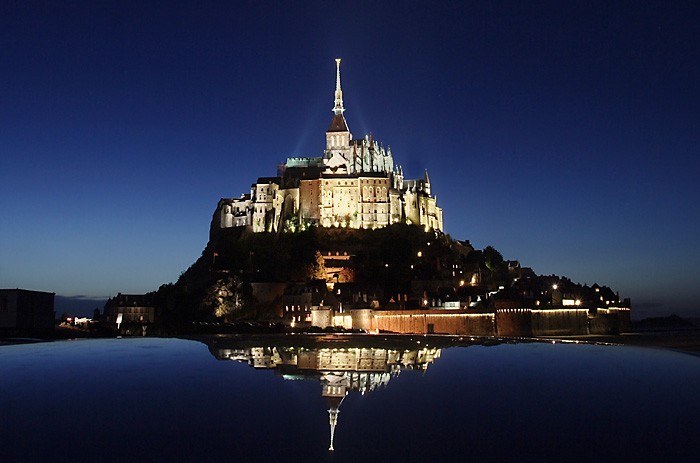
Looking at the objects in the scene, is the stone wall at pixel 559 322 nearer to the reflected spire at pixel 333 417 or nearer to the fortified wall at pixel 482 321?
the fortified wall at pixel 482 321

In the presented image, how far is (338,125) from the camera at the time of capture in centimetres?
11462

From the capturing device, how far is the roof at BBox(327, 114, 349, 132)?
114m

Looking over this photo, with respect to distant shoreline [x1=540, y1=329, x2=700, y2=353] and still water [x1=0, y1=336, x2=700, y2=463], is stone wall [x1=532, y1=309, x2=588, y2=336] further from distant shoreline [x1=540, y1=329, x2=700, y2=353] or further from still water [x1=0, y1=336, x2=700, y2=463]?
still water [x1=0, y1=336, x2=700, y2=463]

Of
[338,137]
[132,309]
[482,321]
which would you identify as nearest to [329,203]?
[338,137]

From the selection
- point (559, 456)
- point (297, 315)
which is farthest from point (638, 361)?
point (297, 315)

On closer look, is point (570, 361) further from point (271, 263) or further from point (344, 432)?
point (271, 263)

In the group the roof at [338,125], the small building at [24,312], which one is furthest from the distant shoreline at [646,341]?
the roof at [338,125]

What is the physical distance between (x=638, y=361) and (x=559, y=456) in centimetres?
2348

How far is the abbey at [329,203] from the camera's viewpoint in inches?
3878

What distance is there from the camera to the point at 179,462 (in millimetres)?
12742

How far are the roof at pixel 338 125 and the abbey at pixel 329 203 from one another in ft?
28.1

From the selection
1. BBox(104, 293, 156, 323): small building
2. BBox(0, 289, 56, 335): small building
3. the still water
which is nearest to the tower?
BBox(104, 293, 156, 323): small building

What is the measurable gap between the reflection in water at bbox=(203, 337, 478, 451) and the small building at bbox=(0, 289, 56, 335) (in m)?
27.7

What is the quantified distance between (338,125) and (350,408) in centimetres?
9929
